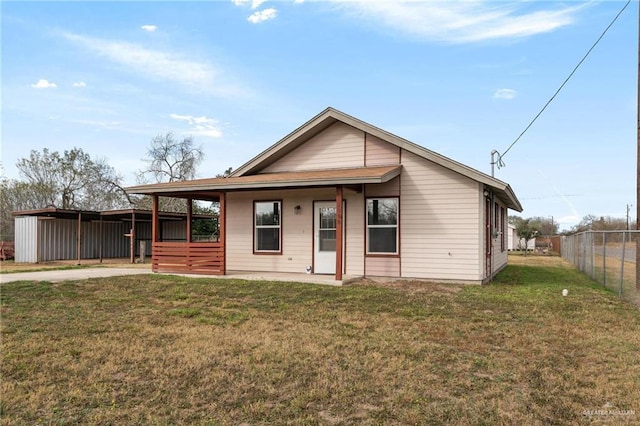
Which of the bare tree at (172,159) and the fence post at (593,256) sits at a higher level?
the bare tree at (172,159)

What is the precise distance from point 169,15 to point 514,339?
1059 centimetres

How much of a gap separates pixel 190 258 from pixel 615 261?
11.5m

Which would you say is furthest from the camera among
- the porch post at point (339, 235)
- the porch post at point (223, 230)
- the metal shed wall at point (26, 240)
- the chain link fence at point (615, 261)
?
the metal shed wall at point (26, 240)

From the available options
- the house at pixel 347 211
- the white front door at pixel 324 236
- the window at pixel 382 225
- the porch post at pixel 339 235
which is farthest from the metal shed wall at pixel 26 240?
the window at pixel 382 225

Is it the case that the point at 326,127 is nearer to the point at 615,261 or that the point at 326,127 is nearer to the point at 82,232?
the point at 615,261

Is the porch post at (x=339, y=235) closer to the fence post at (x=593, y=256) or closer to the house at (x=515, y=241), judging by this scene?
→ the fence post at (x=593, y=256)

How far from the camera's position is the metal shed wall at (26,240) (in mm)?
20172

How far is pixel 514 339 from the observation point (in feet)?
18.8

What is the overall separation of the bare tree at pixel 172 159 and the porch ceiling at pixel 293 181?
27660 millimetres

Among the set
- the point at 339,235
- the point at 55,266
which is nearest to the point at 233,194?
the point at 339,235

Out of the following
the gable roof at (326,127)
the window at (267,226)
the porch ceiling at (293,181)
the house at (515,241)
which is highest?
the gable roof at (326,127)

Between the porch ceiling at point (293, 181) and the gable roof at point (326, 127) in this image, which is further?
the gable roof at point (326, 127)

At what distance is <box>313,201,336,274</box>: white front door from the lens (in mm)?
12172

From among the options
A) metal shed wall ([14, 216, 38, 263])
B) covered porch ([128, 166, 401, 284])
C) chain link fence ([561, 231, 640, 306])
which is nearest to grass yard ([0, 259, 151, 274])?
metal shed wall ([14, 216, 38, 263])
